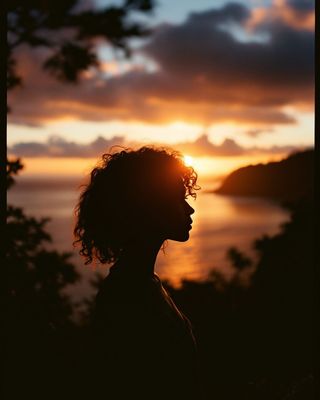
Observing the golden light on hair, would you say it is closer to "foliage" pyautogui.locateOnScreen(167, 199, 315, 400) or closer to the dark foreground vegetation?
the dark foreground vegetation

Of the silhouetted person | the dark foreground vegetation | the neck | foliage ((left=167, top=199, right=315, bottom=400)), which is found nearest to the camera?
the silhouetted person

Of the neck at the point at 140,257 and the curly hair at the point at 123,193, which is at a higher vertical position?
the curly hair at the point at 123,193

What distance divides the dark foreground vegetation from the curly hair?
2.55 feet

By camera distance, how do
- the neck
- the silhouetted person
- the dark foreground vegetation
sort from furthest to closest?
the dark foreground vegetation, the neck, the silhouetted person

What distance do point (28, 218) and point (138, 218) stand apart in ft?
20.0

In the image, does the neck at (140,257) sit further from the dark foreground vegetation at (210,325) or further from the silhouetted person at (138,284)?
the dark foreground vegetation at (210,325)

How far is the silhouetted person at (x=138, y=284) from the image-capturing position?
2232mm

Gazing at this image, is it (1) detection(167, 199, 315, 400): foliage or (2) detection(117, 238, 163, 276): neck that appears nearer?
(2) detection(117, 238, 163, 276): neck

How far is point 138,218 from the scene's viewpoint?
2.42 m

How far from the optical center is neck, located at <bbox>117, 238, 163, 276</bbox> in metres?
2.36

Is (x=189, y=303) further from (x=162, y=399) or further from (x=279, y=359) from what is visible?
(x=162, y=399)

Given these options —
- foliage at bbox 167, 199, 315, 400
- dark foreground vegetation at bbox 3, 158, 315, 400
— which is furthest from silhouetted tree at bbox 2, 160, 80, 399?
foliage at bbox 167, 199, 315, 400

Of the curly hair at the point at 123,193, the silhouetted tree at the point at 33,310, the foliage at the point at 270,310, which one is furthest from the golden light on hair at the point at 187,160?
the foliage at the point at 270,310

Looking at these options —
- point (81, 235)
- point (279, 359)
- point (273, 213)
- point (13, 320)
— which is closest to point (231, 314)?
point (279, 359)
